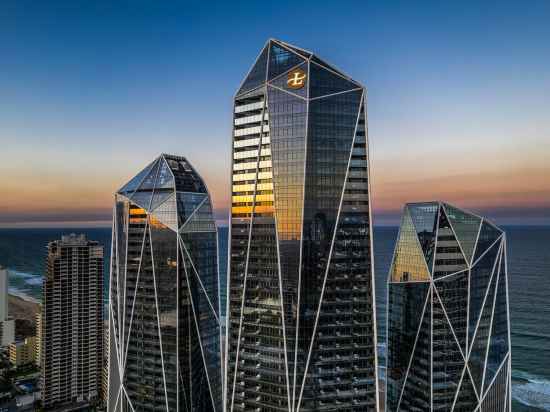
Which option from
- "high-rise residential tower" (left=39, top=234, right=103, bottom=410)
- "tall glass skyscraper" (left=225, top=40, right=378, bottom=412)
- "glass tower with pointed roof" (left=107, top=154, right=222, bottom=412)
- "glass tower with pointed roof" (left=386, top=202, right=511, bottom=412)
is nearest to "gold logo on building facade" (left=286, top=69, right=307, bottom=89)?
"tall glass skyscraper" (left=225, top=40, right=378, bottom=412)

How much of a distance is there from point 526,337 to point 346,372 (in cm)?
13930

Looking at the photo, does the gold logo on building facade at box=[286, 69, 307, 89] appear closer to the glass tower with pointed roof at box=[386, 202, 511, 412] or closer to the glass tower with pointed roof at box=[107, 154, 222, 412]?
the glass tower with pointed roof at box=[386, 202, 511, 412]

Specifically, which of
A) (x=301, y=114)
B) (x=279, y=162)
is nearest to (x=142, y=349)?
(x=279, y=162)

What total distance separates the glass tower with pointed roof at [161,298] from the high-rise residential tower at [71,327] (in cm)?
5740

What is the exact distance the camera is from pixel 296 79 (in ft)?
328

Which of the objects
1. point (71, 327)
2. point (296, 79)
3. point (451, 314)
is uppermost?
point (296, 79)

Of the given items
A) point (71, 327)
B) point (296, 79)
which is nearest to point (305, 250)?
point (296, 79)

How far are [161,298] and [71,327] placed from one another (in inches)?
3386

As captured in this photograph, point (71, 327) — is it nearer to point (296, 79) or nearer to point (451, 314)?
point (296, 79)

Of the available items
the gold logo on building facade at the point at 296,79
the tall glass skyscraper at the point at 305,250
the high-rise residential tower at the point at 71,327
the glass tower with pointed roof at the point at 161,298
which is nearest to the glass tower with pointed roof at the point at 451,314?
the tall glass skyscraper at the point at 305,250

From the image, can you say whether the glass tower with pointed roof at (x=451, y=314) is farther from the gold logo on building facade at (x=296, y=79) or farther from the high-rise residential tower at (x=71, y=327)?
the high-rise residential tower at (x=71, y=327)

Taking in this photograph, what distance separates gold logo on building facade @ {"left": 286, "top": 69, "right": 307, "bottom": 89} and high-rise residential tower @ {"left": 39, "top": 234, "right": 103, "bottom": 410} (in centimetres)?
13783

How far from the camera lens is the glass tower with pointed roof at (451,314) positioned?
110 meters

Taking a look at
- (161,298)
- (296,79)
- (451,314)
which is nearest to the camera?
(296,79)
